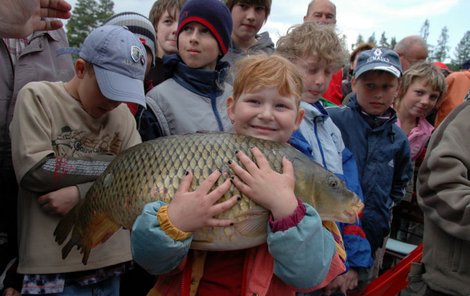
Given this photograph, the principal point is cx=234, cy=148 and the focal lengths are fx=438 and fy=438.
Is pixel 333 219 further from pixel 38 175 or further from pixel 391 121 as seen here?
pixel 391 121

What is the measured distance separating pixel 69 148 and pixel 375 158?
2.44 m

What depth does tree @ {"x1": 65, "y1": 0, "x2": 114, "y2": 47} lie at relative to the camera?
48.5 metres

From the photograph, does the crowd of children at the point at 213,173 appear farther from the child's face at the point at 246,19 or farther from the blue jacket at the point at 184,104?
the child's face at the point at 246,19

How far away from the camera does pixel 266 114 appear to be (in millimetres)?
1912

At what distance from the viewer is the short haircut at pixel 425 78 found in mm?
4855

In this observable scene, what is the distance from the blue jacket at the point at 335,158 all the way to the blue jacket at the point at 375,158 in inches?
30.2

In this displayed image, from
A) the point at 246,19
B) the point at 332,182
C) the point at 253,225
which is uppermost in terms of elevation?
the point at 246,19

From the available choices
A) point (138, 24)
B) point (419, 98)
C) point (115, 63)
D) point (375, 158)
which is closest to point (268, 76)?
point (115, 63)

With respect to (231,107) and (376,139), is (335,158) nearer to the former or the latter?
(231,107)

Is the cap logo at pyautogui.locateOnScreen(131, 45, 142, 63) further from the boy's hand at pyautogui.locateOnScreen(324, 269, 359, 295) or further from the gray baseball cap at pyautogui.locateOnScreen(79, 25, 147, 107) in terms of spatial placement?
the boy's hand at pyautogui.locateOnScreen(324, 269, 359, 295)

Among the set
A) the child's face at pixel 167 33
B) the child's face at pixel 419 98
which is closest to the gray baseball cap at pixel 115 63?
the child's face at pixel 167 33

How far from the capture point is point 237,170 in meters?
1.64

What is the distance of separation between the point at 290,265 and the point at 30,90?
1.44 m

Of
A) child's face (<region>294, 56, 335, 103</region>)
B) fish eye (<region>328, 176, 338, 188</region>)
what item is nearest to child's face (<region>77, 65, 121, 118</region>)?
fish eye (<region>328, 176, 338, 188</region>)
